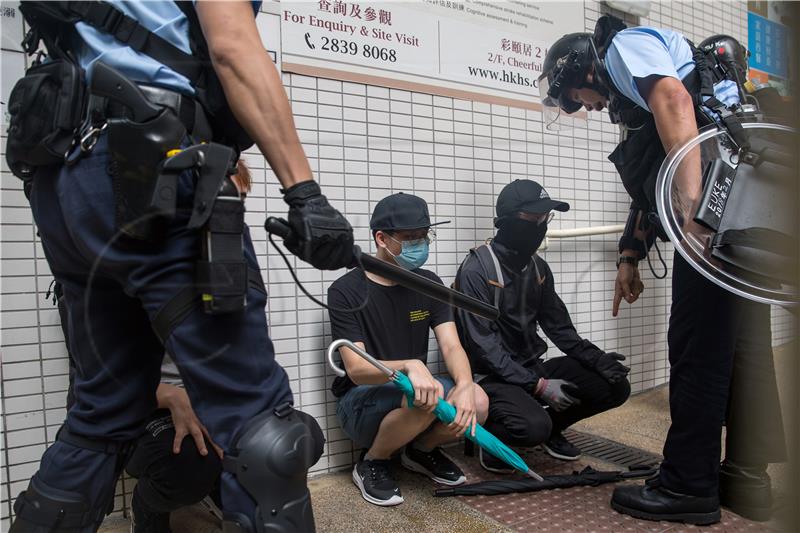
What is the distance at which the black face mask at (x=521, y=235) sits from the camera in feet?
7.52

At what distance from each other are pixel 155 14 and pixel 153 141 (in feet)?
0.81

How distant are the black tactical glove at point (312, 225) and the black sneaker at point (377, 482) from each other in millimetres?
1213

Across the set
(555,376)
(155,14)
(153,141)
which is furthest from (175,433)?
(555,376)

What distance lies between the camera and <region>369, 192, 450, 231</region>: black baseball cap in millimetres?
1954

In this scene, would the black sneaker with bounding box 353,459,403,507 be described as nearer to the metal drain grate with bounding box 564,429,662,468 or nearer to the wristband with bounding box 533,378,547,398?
the wristband with bounding box 533,378,547,398

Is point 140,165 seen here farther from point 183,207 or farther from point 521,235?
point 521,235

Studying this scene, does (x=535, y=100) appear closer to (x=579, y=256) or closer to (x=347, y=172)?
(x=579, y=256)

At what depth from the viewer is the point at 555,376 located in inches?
93.7

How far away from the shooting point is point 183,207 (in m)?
0.87

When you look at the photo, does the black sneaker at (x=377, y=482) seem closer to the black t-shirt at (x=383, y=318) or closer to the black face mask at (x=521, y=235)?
the black t-shirt at (x=383, y=318)

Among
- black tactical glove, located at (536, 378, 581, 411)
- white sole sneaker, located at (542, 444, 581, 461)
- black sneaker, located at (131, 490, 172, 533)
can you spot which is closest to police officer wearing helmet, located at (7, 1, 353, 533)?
black sneaker, located at (131, 490, 172, 533)

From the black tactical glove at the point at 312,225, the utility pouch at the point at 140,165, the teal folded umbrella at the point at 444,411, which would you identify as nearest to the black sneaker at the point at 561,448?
the teal folded umbrella at the point at 444,411

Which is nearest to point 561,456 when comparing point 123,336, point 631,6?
point 123,336

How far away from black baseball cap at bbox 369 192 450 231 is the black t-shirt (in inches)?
7.4
